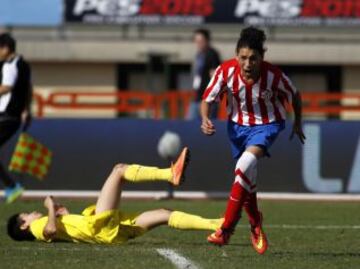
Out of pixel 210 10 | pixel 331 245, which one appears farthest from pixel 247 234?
pixel 210 10

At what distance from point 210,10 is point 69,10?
3.62m

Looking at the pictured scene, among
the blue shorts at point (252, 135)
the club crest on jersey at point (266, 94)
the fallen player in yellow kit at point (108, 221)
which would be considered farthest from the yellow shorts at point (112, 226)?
the club crest on jersey at point (266, 94)

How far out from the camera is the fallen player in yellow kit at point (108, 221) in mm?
8867

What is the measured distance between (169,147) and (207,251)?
6.80 meters

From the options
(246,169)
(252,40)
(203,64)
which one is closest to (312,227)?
(246,169)

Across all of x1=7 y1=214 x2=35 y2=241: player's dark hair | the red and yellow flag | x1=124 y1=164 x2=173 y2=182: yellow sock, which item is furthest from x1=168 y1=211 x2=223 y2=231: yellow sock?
the red and yellow flag

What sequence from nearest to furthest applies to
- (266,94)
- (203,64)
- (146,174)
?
(146,174), (266,94), (203,64)

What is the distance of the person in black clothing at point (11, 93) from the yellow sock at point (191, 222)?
16.6ft

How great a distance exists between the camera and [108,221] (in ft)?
29.2

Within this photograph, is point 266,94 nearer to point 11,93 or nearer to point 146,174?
point 146,174

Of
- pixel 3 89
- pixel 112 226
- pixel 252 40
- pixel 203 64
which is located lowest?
pixel 203 64

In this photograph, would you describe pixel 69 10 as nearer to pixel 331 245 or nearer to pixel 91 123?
pixel 91 123

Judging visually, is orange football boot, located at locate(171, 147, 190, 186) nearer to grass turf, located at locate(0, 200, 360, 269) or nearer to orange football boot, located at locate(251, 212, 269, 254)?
grass turf, located at locate(0, 200, 360, 269)

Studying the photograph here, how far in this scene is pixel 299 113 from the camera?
29.8ft
